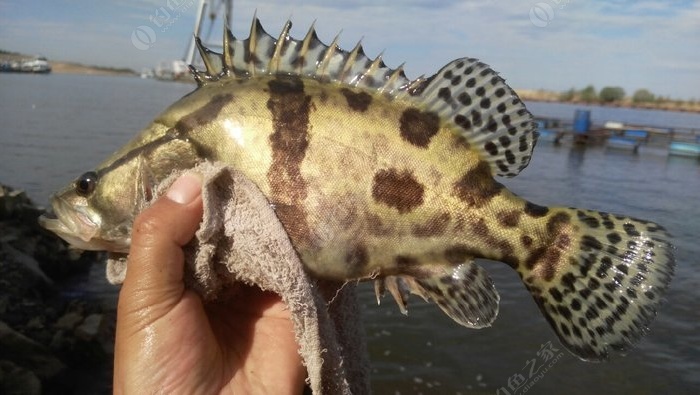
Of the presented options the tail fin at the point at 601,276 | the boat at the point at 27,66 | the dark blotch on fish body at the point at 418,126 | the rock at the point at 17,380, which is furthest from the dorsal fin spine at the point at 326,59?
the boat at the point at 27,66

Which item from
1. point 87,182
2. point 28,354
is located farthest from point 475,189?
point 28,354

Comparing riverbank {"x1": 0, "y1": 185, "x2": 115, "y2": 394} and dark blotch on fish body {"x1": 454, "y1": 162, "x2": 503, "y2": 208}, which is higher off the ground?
dark blotch on fish body {"x1": 454, "y1": 162, "x2": 503, "y2": 208}

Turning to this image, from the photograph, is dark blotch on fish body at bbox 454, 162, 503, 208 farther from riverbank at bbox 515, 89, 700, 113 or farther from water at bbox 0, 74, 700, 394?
riverbank at bbox 515, 89, 700, 113

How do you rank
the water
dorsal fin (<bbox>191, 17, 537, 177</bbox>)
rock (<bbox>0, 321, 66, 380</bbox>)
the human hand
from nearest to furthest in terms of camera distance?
1. the human hand
2. dorsal fin (<bbox>191, 17, 537, 177</bbox>)
3. rock (<bbox>0, 321, 66, 380</bbox>)
4. the water

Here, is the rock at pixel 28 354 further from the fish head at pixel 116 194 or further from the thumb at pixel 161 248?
the thumb at pixel 161 248

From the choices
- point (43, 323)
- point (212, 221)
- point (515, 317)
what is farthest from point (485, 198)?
point (515, 317)

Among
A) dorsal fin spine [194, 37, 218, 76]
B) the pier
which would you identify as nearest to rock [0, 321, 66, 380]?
dorsal fin spine [194, 37, 218, 76]
